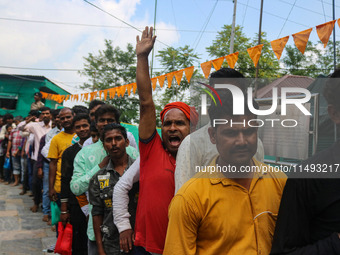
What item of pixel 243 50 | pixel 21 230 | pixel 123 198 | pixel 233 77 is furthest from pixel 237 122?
pixel 243 50

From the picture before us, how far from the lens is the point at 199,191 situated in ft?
4.35

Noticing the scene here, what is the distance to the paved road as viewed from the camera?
4.63 m

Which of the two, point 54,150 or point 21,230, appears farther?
point 21,230

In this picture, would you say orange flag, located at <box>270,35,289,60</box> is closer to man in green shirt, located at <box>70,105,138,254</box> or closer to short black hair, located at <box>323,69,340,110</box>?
man in green shirt, located at <box>70,105,138,254</box>

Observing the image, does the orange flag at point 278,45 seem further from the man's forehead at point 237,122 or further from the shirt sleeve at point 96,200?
the man's forehead at point 237,122

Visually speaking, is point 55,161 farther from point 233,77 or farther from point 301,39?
point 301,39

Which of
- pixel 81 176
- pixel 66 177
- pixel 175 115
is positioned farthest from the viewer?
pixel 66 177

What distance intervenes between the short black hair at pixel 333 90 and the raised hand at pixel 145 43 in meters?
0.98

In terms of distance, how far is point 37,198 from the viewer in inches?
261

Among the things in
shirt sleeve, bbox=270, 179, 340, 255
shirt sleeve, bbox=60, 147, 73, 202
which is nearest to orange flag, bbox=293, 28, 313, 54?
shirt sleeve, bbox=60, 147, 73, 202

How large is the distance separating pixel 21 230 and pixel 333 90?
547 cm

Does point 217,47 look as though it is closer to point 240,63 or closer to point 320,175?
point 240,63

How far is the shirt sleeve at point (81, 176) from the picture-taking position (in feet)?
8.95

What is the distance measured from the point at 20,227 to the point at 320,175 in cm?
557
